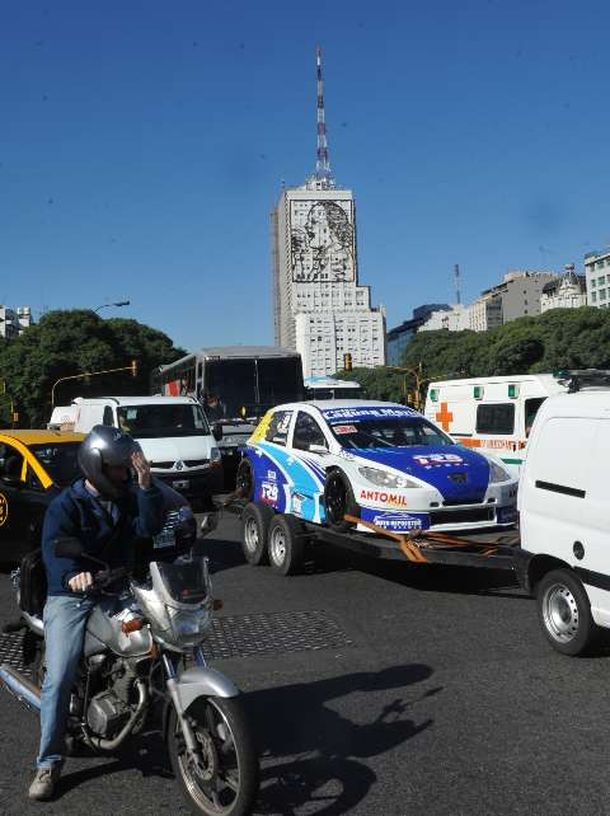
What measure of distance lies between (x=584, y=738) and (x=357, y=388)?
2587cm

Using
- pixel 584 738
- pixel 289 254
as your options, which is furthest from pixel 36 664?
pixel 289 254

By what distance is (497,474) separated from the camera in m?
8.81

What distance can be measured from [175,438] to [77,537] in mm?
12675

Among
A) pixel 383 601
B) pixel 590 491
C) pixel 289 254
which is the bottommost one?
pixel 383 601

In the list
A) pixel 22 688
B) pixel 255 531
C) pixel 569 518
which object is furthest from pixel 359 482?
pixel 22 688

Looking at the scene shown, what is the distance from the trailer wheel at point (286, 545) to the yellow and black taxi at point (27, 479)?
2.36 metres

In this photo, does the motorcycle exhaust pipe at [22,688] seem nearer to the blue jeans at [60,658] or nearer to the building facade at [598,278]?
the blue jeans at [60,658]

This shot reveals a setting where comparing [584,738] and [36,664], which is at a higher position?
[36,664]

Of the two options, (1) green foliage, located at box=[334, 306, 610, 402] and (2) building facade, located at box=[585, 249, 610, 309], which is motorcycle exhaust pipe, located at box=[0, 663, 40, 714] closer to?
(1) green foliage, located at box=[334, 306, 610, 402]

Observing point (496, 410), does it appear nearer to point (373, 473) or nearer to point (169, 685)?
point (373, 473)

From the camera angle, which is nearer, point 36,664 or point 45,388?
point 36,664

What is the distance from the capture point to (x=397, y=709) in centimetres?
504

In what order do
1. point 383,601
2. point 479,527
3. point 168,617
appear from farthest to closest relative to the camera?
1. point 479,527
2. point 383,601
3. point 168,617

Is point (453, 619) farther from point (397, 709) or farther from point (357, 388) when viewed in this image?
point (357, 388)
